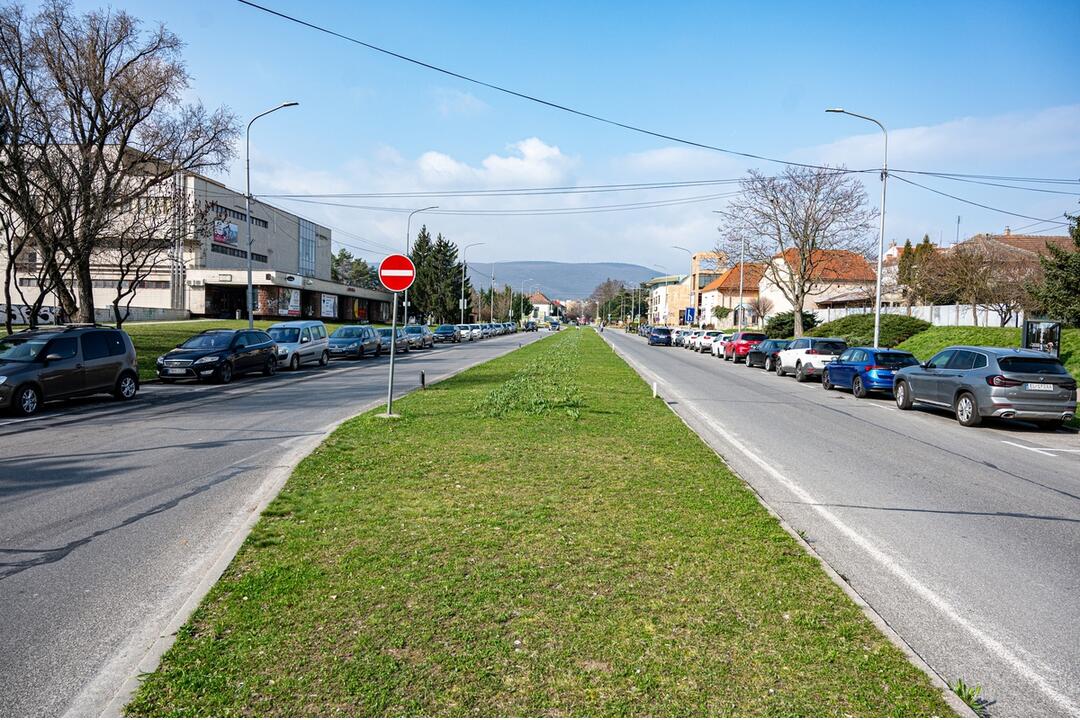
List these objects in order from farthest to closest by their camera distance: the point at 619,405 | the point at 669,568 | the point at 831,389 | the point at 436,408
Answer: the point at 831,389 < the point at 619,405 < the point at 436,408 < the point at 669,568

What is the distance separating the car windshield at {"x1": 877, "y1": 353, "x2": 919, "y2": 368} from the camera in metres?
19.5

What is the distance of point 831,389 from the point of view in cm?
2242

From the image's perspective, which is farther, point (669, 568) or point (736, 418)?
point (736, 418)

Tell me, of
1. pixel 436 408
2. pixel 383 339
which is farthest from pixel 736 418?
pixel 383 339

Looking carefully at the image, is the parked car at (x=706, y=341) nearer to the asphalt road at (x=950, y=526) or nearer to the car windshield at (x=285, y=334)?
the car windshield at (x=285, y=334)

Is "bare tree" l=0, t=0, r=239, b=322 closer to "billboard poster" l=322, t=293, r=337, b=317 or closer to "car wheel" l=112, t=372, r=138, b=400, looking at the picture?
"car wheel" l=112, t=372, r=138, b=400

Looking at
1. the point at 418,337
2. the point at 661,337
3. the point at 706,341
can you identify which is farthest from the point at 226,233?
the point at 706,341

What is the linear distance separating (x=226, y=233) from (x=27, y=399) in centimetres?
5877

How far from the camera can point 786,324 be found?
184 ft

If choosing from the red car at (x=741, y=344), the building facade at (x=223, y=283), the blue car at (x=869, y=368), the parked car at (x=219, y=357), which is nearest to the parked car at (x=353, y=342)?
the parked car at (x=219, y=357)

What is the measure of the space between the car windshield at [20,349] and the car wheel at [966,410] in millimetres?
17806

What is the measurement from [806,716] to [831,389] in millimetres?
20704

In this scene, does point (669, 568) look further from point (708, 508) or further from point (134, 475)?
point (134, 475)

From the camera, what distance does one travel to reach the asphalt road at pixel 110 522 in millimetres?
3775
